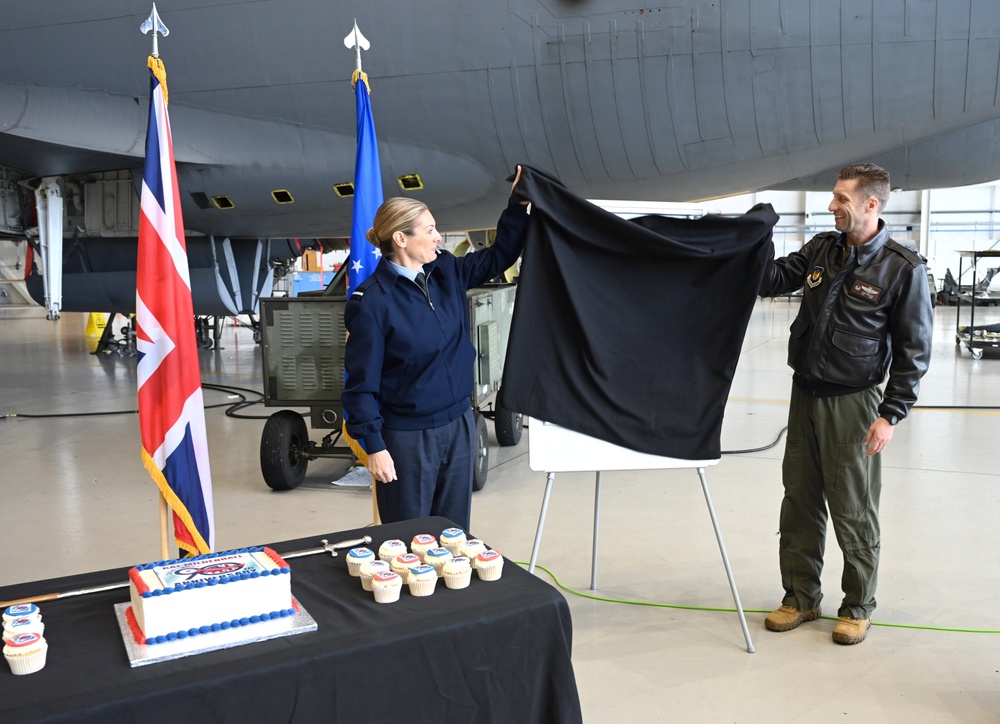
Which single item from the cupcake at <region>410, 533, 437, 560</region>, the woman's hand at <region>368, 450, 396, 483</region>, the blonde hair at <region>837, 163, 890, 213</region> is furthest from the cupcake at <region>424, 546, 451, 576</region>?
the blonde hair at <region>837, 163, 890, 213</region>

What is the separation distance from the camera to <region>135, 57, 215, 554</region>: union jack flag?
372 cm

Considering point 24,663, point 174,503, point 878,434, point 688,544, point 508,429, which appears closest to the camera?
point 24,663

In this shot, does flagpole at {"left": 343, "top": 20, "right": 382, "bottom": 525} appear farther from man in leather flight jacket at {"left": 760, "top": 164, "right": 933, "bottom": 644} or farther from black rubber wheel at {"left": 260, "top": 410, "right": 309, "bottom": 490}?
man in leather flight jacket at {"left": 760, "top": 164, "right": 933, "bottom": 644}

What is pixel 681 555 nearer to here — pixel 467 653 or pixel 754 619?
pixel 754 619

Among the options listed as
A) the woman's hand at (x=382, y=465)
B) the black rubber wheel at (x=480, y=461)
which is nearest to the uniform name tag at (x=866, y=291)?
the woman's hand at (x=382, y=465)

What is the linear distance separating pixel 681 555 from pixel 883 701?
5.06ft

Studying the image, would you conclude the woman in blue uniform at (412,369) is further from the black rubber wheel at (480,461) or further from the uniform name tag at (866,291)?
the black rubber wheel at (480,461)

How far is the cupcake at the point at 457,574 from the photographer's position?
2.04 metres

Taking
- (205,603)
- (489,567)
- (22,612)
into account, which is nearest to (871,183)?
(489,567)

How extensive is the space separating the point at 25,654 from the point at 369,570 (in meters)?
0.72

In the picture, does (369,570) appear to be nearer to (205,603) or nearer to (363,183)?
(205,603)

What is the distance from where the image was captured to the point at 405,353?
9.71 ft

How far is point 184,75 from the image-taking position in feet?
24.7

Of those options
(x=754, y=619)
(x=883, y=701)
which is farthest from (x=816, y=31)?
(x=883, y=701)
